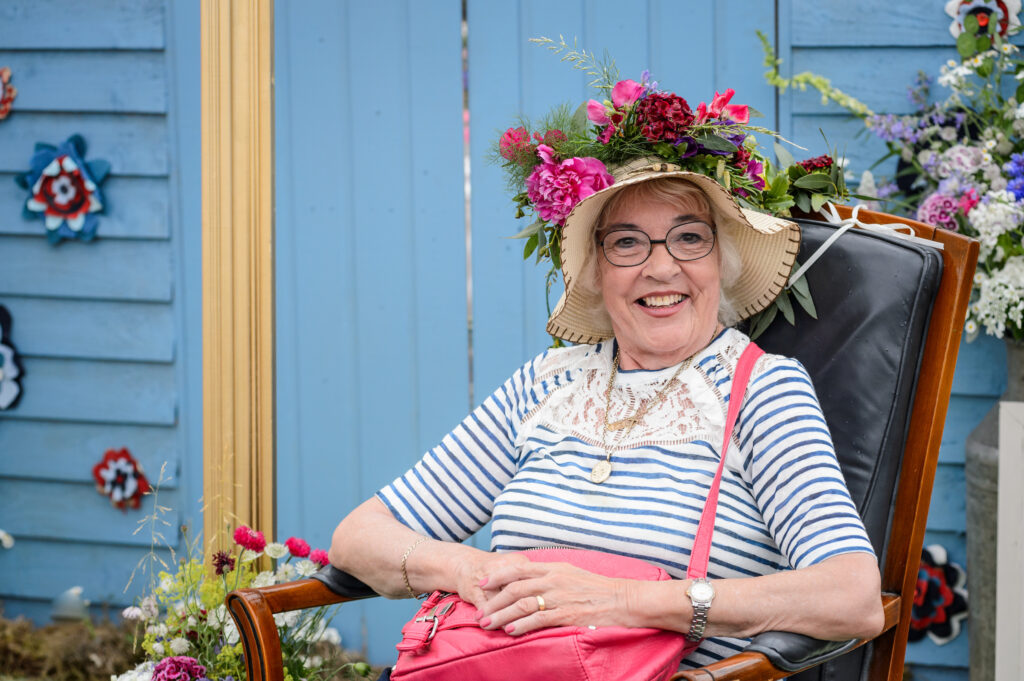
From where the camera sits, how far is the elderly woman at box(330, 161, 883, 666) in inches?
53.2

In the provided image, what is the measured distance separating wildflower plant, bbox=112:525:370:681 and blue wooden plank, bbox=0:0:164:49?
164cm

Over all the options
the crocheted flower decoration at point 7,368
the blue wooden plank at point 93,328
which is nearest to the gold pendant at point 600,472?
the blue wooden plank at point 93,328

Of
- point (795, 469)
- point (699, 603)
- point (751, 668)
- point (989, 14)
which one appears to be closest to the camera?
point (751, 668)

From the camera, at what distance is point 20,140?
117 inches

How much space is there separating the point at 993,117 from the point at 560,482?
1.54 m

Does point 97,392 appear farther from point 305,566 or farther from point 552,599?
point 552,599

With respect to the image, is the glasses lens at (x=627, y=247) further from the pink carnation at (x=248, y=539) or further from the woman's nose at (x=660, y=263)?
the pink carnation at (x=248, y=539)

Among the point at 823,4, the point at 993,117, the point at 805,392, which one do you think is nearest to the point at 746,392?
the point at 805,392

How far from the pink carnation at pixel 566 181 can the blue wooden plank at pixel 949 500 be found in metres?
1.45

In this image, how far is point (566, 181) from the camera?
1.69 metres

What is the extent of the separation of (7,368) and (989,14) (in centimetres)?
310

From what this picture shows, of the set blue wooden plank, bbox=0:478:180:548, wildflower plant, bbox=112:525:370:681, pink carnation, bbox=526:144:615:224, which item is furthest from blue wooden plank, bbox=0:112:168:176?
pink carnation, bbox=526:144:615:224

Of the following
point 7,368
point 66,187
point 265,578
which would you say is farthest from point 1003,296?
point 7,368

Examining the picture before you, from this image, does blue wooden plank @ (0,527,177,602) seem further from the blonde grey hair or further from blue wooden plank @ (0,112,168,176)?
the blonde grey hair
